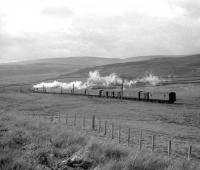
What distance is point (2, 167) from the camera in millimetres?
7641

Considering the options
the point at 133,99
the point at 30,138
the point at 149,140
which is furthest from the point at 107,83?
the point at 30,138

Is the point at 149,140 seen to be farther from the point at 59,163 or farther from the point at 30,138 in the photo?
the point at 59,163

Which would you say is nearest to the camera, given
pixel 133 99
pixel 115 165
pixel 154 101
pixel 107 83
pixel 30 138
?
pixel 115 165

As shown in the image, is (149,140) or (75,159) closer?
(75,159)

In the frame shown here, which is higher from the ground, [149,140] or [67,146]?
[67,146]

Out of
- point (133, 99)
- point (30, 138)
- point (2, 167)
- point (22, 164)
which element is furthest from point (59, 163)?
point (133, 99)

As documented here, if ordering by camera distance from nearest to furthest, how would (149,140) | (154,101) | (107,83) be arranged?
(149,140) → (154,101) → (107,83)

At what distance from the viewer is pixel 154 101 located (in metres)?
65.8

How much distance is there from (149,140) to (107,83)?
122 metres

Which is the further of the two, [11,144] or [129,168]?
[11,144]

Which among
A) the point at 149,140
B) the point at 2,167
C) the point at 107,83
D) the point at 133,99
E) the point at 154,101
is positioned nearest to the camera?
the point at 2,167

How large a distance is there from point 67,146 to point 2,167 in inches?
152

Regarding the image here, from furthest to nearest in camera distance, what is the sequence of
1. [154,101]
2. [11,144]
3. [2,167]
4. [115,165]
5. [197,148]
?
[154,101] < [197,148] < [11,144] < [115,165] < [2,167]

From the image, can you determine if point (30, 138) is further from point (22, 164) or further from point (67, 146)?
point (22, 164)
